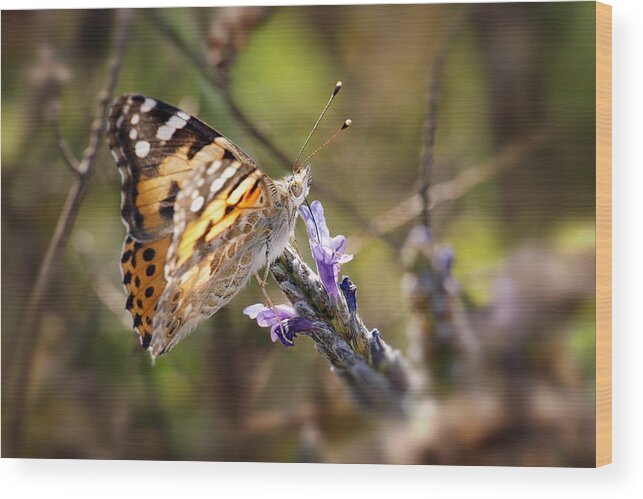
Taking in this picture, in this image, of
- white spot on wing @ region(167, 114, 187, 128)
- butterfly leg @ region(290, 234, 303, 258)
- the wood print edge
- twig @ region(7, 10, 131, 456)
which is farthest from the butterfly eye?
the wood print edge

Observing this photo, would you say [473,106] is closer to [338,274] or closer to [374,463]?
[338,274]

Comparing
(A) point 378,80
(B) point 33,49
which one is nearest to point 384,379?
(A) point 378,80

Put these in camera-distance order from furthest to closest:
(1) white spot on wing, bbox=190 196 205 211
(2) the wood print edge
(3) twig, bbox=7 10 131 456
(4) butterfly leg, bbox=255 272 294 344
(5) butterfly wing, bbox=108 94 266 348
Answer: (3) twig, bbox=7 10 131 456 < (2) the wood print edge < (4) butterfly leg, bbox=255 272 294 344 < (5) butterfly wing, bbox=108 94 266 348 < (1) white spot on wing, bbox=190 196 205 211

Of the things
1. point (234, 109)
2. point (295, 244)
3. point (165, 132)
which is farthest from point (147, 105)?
point (295, 244)

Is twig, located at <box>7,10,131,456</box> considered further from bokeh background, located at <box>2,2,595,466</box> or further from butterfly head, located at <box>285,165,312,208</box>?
butterfly head, located at <box>285,165,312,208</box>

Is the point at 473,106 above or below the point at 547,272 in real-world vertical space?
above

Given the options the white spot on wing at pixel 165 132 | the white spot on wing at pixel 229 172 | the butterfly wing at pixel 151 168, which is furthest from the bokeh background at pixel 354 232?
the white spot on wing at pixel 229 172

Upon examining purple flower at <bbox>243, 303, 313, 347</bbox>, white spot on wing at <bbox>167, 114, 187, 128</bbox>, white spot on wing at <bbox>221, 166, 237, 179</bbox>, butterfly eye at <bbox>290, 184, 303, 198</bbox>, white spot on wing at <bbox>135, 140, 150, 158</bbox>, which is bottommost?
purple flower at <bbox>243, 303, 313, 347</bbox>

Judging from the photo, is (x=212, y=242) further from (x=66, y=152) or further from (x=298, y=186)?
(x=66, y=152)
